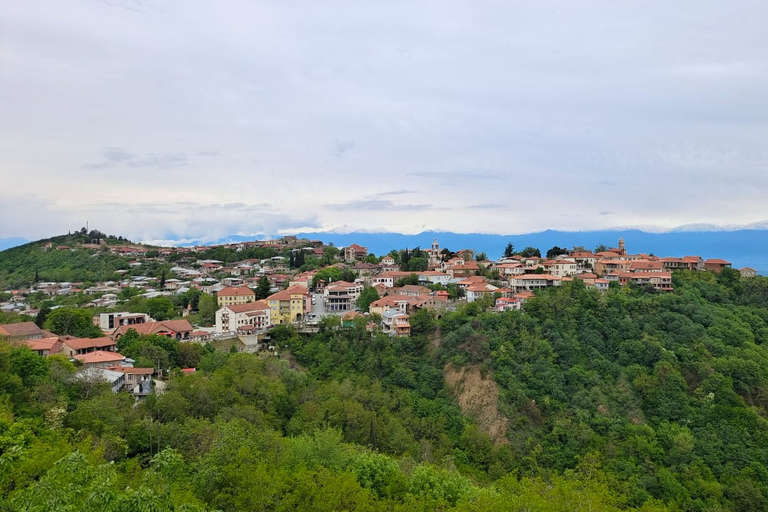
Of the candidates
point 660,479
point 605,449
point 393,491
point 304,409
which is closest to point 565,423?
point 605,449

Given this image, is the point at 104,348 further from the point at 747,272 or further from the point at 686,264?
the point at 747,272

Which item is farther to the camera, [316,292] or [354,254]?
[354,254]

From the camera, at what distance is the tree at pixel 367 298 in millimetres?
47294

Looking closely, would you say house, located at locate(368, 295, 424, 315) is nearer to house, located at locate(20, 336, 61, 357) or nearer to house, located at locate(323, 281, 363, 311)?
house, located at locate(323, 281, 363, 311)

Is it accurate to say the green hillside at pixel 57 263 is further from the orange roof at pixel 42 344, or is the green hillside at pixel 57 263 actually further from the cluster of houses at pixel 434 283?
the orange roof at pixel 42 344

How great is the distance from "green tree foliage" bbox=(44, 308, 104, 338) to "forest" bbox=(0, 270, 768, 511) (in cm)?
615

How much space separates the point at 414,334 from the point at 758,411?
961 inches

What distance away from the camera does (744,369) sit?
3444cm

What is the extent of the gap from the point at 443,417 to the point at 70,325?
94.1 feet

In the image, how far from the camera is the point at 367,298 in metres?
47.5

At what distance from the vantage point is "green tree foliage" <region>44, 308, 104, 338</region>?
36.3 m

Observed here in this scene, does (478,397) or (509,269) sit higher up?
(509,269)

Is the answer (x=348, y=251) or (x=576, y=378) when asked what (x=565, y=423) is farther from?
(x=348, y=251)

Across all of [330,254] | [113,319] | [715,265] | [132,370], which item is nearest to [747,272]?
[715,265]
